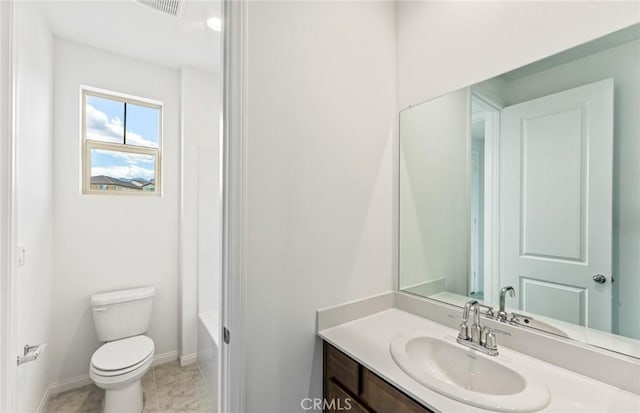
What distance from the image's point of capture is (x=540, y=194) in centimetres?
103

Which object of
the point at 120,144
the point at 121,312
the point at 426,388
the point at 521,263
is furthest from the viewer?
the point at 120,144

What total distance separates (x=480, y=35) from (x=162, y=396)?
2873mm

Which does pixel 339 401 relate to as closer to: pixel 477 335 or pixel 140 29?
pixel 477 335

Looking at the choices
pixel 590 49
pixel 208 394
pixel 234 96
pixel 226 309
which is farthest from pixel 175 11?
pixel 208 394

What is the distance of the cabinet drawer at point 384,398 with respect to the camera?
0.82 metres

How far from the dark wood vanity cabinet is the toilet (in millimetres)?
1369

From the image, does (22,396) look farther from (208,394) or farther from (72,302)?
(208,394)

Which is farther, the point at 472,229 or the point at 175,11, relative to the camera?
the point at 175,11

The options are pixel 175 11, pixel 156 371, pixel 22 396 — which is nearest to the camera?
pixel 22 396

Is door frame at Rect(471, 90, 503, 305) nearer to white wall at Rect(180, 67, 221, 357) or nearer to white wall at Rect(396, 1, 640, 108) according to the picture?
white wall at Rect(396, 1, 640, 108)

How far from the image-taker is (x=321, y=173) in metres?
1.20

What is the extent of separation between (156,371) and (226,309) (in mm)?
1903

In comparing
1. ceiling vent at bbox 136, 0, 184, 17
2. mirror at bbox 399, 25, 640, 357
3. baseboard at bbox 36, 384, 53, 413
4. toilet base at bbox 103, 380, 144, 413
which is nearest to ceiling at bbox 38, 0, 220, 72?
ceiling vent at bbox 136, 0, 184, 17

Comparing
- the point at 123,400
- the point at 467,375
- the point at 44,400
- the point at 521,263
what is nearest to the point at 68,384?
the point at 44,400
